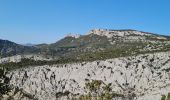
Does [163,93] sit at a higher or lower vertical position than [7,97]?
lower

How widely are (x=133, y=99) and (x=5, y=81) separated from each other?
444 feet

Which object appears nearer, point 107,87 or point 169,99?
point 107,87

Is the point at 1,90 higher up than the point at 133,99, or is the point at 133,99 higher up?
the point at 1,90

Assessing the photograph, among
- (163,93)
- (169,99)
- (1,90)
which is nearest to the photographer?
(1,90)

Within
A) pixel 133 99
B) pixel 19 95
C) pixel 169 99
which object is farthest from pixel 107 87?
pixel 133 99

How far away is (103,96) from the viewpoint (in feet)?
323

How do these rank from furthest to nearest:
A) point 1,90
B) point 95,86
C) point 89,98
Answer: point 95,86
point 89,98
point 1,90

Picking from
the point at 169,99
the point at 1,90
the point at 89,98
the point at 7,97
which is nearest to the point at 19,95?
the point at 7,97

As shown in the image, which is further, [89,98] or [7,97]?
[89,98]

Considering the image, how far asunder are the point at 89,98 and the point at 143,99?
82531 millimetres

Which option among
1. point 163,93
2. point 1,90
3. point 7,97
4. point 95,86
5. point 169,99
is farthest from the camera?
point 163,93

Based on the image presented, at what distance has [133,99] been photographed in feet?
637

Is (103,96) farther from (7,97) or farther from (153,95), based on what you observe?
(153,95)

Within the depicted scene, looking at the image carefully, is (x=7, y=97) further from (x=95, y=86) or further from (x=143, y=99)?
(x=143, y=99)
